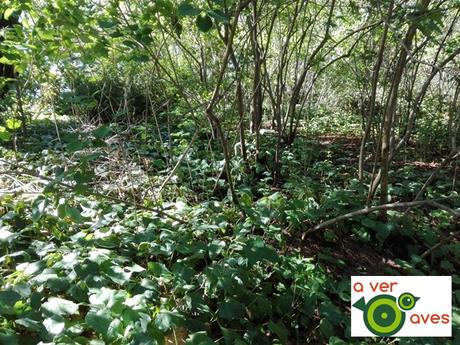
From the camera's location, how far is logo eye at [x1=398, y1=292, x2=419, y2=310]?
204cm

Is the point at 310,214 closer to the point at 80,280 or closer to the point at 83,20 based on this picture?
the point at 80,280

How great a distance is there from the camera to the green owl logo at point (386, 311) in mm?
1974

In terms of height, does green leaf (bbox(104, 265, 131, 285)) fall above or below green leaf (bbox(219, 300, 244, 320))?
above

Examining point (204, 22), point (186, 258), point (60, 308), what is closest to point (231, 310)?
point (186, 258)

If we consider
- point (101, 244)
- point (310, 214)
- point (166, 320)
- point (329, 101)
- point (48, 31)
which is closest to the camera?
point (166, 320)

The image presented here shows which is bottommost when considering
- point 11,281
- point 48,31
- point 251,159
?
point 11,281

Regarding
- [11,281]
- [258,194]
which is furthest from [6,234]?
[258,194]

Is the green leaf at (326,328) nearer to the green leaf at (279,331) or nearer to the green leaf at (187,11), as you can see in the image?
the green leaf at (279,331)

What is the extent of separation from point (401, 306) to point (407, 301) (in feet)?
0.18

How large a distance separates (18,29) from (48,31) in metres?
0.36

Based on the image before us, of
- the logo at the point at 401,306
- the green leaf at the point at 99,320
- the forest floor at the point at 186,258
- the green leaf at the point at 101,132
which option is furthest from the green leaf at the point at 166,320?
the logo at the point at 401,306

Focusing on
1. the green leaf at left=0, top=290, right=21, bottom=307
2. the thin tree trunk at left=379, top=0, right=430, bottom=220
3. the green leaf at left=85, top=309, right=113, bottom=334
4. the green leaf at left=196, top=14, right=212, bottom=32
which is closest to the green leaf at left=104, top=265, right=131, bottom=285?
the green leaf at left=85, top=309, right=113, bottom=334

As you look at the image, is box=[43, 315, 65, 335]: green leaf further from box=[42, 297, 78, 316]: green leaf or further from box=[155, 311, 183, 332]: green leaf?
box=[155, 311, 183, 332]: green leaf

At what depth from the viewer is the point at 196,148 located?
14.7 feet
